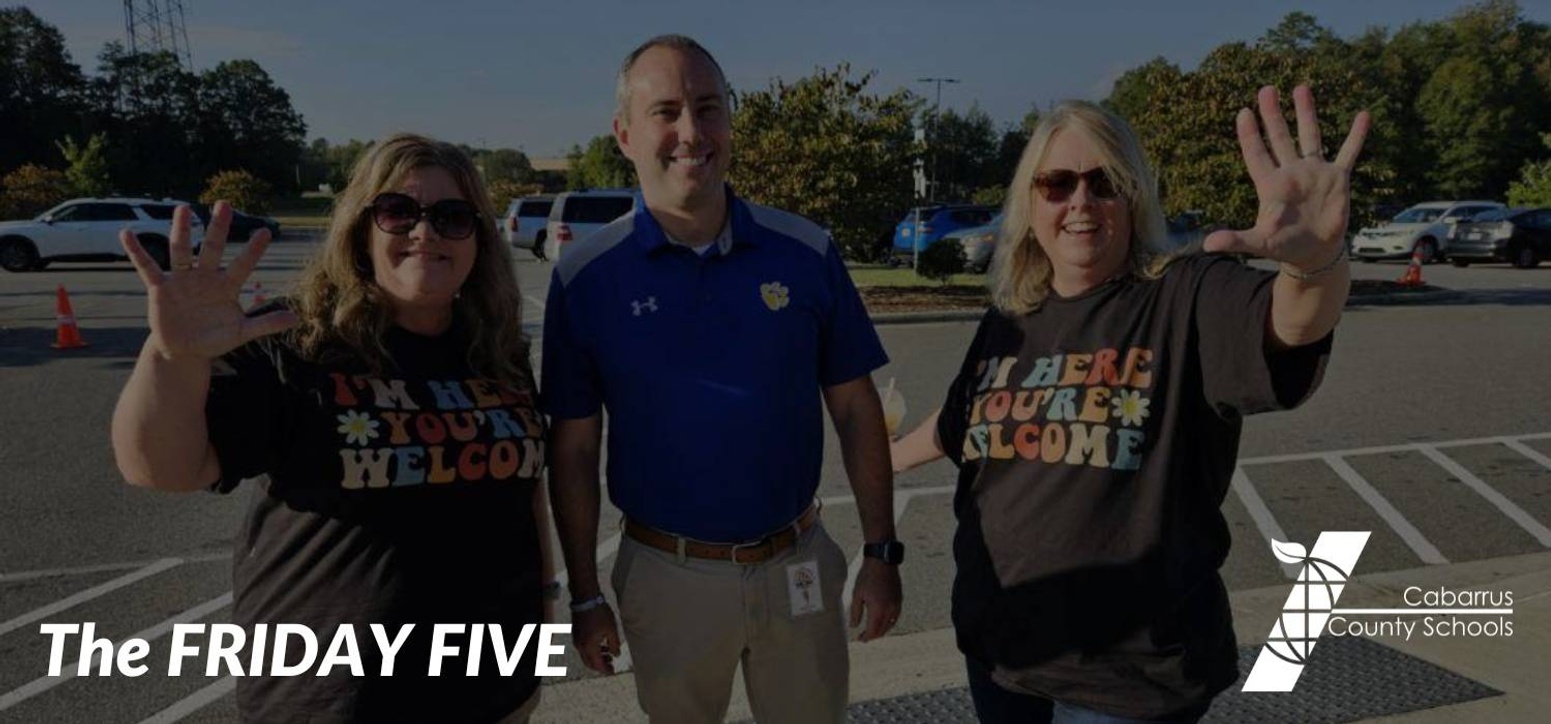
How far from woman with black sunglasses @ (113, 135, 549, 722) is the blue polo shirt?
0.72 ft

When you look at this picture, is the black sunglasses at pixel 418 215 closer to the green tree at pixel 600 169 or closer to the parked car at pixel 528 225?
the parked car at pixel 528 225

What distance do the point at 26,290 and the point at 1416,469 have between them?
73.4 ft

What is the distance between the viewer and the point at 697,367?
246 centimetres

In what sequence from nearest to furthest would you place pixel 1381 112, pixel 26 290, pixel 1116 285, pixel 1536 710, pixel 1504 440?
pixel 1116 285 < pixel 1536 710 < pixel 1504 440 < pixel 26 290 < pixel 1381 112

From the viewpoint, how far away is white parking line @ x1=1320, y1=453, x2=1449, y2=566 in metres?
5.32

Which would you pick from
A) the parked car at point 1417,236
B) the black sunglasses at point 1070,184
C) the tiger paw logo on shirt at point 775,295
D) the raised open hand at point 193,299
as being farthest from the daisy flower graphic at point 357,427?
the parked car at point 1417,236

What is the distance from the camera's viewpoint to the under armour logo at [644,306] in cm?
250

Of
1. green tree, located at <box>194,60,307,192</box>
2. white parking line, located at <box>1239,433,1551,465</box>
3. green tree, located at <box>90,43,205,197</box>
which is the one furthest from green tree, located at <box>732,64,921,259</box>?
green tree, located at <box>194,60,307,192</box>

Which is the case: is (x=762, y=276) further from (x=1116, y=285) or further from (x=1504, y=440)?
(x=1504, y=440)

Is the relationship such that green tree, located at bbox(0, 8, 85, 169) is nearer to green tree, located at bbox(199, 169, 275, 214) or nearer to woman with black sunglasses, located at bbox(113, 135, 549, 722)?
green tree, located at bbox(199, 169, 275, 214)

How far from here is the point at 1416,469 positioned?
6953 mm

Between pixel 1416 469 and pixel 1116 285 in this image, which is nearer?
pixel 1116 285

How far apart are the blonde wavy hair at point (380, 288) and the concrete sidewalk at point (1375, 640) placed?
1722 millimetres

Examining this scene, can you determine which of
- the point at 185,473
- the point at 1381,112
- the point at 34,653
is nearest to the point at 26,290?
the point at 34,653
